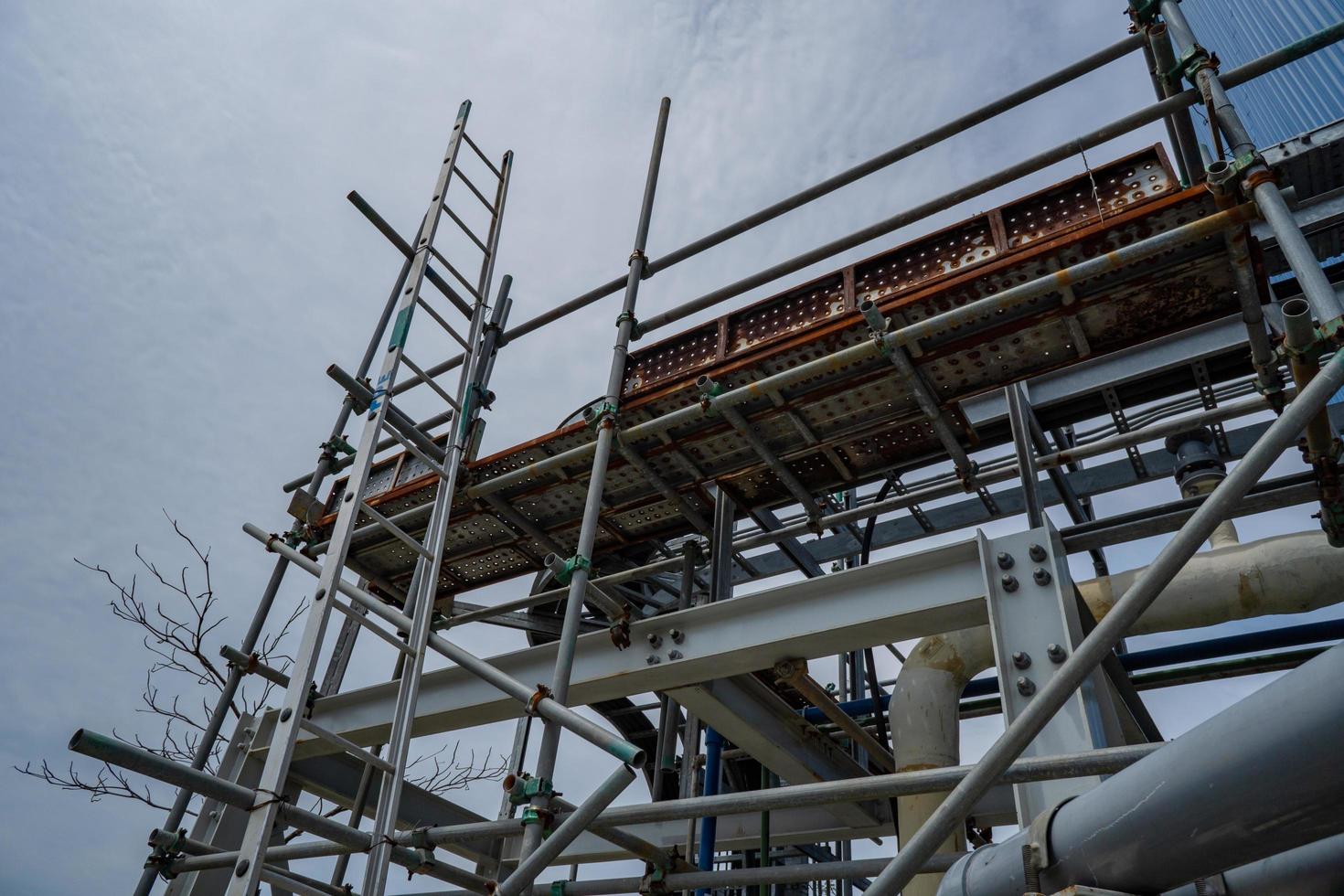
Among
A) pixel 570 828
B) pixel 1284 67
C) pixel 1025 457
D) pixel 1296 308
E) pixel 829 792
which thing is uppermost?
pixel 1284 67

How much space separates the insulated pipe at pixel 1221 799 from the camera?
1.31 metres

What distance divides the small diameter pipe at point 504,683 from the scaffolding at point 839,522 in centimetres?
2

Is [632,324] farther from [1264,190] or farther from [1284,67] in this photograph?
[1284,67]

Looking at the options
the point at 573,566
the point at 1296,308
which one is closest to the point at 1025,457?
the point at 1296,308

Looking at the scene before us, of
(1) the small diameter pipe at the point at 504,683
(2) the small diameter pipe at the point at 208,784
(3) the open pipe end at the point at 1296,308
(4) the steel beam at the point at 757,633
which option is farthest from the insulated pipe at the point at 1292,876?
(2) the small diameter pipe at the point at 208,784

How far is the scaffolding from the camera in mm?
4141

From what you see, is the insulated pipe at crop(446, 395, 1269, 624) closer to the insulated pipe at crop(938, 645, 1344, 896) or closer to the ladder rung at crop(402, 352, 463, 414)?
the ladder rung at crop(402, 352, 463, 414)

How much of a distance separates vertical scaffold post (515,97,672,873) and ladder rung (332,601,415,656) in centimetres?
90

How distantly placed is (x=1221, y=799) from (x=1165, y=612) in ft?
18.3

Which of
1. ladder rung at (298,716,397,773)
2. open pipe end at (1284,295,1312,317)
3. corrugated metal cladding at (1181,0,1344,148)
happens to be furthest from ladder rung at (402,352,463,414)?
corrugated metal cladding at (1181,0,1344,148)

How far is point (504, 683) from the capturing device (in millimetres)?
4484

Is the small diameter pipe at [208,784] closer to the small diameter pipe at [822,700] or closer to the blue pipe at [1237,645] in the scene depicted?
the small diameter pipe at [822,700]

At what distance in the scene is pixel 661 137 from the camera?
805cm

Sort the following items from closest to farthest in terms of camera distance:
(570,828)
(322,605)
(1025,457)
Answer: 1. (570,828)
2. (322,605)
3. (1025,457)
